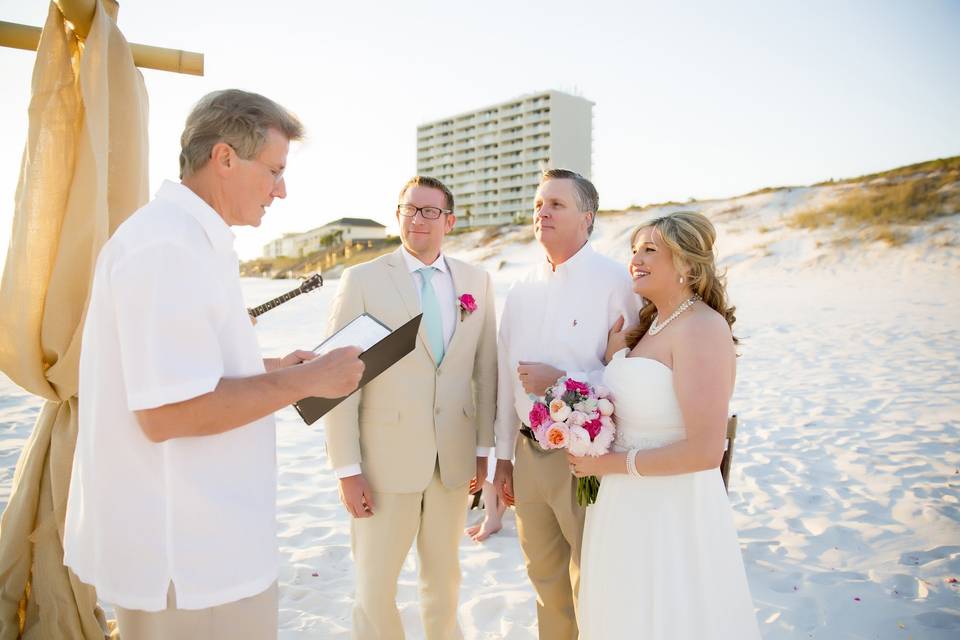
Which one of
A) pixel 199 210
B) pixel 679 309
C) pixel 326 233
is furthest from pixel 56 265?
pixel 326 233

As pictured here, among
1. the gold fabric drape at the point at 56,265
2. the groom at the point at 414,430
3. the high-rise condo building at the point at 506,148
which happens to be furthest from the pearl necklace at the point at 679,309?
the high-rise condo building at the point at 506,148

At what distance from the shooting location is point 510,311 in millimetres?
3639

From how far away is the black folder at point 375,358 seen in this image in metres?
2.20

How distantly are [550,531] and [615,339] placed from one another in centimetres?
116

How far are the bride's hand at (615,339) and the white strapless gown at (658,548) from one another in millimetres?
404

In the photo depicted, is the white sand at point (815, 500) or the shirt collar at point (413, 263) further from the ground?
the shirt collar at point (413, 263)

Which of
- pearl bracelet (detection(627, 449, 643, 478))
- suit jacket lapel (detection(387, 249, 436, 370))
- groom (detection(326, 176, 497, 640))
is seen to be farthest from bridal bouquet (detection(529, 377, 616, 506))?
suit jacket lapel (detection(387, 249, 436, 370))

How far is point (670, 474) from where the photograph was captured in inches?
102

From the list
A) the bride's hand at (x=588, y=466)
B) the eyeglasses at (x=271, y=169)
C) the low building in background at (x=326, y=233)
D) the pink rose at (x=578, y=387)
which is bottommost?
the bride's hand at (x=588, y=466)

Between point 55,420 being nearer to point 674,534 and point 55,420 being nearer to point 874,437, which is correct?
point 674,534

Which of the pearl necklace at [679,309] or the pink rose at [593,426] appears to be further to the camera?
the pearl necklace at [679,309]

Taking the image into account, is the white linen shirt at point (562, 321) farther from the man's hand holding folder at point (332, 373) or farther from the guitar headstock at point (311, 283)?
the man's hand holding folder at point (332, 373)

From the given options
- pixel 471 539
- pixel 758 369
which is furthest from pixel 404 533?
pixel 758 369

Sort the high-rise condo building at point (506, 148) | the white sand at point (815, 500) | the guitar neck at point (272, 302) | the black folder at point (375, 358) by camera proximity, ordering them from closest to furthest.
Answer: the black folder at point (375, 358), the guitar neck at point (272, 302), the white sand at point (815, 500), the high-rise condo building at point (506, 148)
